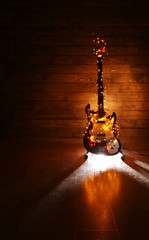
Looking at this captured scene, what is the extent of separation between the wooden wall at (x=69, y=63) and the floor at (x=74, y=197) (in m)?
1.03

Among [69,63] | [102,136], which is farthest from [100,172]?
[69,63]

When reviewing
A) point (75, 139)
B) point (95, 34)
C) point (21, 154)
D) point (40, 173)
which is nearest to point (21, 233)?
point (40, 173)

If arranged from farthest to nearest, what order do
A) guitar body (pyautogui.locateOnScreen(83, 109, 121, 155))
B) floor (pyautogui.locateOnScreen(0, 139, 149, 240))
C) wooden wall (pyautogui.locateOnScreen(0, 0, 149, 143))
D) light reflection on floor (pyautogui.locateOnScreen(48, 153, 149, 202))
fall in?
wooden wall (pyautogui.locateOnScreen(0, 0, 149, 143))
guitar body (pyautogui.locateOnScreen(83, 109, 121, 155))
light reflection on floor (pyautogui.locateOnScreen(48, 153, 149, 202))
floor (pyautogui.locateOnScreen(0, 139, 149, 240))

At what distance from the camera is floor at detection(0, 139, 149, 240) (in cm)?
106

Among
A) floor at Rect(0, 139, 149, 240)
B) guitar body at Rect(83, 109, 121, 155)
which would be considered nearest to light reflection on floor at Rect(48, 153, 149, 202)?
floor at Rect(0, 139, 149, 240)

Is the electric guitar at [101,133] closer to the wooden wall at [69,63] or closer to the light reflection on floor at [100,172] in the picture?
the light reflection on floor at [100,172]

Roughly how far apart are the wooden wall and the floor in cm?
103

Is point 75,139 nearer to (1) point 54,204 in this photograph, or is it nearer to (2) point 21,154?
(2) point 21,154

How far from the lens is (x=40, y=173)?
6.12 feet

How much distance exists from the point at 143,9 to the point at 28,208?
3.42 meters

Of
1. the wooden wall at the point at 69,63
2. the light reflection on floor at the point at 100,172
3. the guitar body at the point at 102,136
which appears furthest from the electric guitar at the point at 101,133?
the wooden wall at the point at 69,63

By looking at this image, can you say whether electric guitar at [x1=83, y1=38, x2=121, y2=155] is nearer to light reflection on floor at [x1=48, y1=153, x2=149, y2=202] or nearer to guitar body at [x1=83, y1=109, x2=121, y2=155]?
guitar body at [x1=83, y1=109, x2=121, y2=155]

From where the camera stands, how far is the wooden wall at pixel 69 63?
3152 millimetres

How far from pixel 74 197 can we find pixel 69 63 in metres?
2.38
